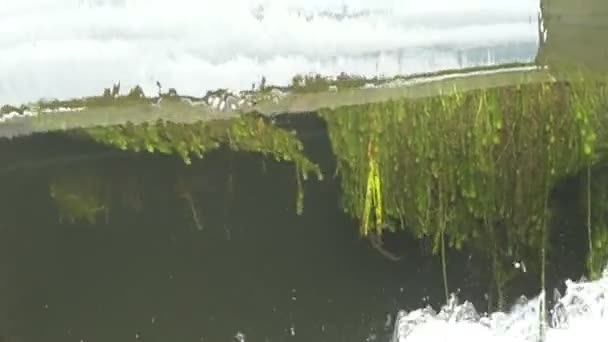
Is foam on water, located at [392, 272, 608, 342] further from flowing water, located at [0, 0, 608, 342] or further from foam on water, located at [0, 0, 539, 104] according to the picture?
foam on water, located at [0, 0, 539, 104]

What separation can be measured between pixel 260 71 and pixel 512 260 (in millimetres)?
674

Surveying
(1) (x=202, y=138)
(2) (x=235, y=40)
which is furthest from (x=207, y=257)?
(2) (x=235, y=40)

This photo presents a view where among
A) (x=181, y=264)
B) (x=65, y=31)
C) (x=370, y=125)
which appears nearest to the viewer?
(x=65, y=31)

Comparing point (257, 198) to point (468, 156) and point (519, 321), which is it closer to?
point (468, 156)

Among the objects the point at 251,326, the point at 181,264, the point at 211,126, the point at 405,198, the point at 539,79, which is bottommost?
the point at 251,326

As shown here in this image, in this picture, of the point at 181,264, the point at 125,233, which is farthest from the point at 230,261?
the point at 125,233

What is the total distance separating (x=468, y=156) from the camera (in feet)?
5.26

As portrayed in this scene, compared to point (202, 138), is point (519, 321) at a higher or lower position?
lower

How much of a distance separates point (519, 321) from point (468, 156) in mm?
423

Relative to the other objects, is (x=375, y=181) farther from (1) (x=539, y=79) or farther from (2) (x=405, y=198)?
(1) (x=539, y=79)

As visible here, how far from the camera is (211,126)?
5.04 feet

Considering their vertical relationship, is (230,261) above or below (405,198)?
below

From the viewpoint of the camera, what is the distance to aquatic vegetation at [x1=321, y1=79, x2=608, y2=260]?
155 centimetres

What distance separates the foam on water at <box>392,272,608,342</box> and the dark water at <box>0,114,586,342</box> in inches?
1.4
